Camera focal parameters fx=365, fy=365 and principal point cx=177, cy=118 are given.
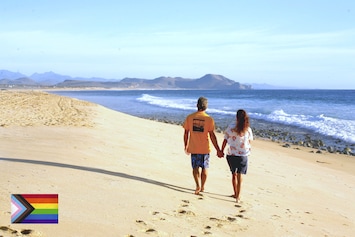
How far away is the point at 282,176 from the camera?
8.85 meters

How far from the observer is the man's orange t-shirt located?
6207 millimetres

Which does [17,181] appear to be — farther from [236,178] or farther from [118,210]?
[236,178]

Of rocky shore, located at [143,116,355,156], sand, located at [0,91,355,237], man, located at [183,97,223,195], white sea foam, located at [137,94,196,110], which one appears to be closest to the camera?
sand, located at [0,91,355,237]

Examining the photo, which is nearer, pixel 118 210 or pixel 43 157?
pixel 118 210

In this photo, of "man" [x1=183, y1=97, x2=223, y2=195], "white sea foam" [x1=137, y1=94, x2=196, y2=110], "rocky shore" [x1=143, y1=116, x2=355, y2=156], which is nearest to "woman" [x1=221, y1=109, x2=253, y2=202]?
"man" [x1=183, y1=97, x2=223, y2=195]

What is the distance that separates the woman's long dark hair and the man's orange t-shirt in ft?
1.44

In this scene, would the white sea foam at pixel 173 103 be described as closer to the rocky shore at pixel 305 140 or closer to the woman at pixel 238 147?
the rocky shore at pixel 305 140

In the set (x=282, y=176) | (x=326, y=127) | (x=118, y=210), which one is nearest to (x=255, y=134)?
(x=326, y=127)

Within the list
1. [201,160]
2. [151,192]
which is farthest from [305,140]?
[151,192]

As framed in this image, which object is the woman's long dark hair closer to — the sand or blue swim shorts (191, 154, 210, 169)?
blue swim shorts (191, 154, 210, 169)

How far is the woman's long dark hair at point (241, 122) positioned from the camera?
609cm

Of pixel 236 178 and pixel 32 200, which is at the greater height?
pixel 32 200

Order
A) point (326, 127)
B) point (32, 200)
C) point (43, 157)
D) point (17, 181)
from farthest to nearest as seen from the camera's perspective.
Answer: point (326, 127)
point (43, 157)
point (17, 181)
point (32, 200)

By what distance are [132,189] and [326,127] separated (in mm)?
18731
